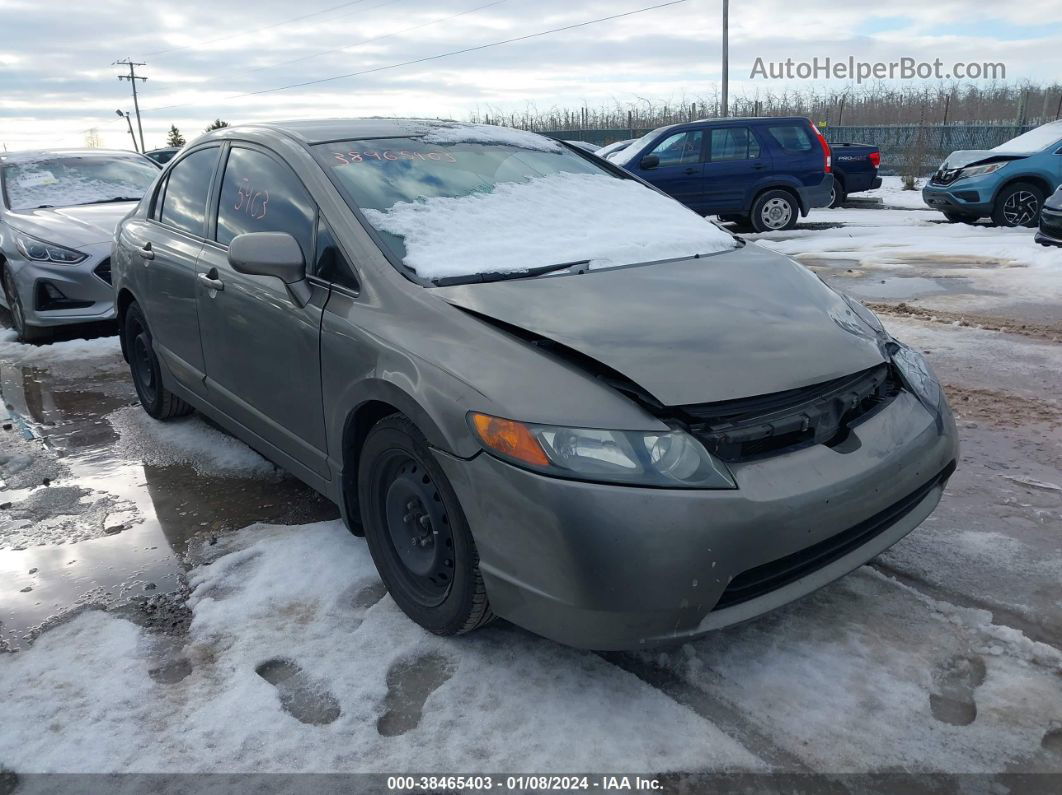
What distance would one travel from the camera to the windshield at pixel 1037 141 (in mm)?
11357

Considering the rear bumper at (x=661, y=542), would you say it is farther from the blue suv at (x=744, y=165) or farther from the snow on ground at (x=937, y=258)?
the blue suv at (x=744, y=165)

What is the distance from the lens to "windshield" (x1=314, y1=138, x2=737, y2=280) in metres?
2.80

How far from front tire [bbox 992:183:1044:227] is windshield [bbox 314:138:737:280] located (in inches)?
396

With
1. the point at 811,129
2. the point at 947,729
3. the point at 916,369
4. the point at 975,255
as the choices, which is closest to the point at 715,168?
the point at 811,129

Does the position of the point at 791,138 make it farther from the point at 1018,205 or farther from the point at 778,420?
the point at 778,420

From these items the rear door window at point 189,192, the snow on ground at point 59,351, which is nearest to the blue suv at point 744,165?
the snow on ground at point 59,351

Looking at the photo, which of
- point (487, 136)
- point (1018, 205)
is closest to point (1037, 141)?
point (1018, 205)

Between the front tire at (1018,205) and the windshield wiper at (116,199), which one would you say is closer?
the windshield wiper at (116,199)

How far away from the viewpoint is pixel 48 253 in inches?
262

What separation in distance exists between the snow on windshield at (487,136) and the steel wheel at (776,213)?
30.4 feet

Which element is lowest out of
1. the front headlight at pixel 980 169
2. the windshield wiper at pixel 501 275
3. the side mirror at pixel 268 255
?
the windshield wiper at pixel 501 275

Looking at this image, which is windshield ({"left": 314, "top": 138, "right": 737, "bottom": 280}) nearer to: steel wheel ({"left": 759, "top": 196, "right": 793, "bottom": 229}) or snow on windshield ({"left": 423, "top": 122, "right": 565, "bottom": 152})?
snow on windshield ({"left": 423, "top": 122, "right": 565, "bottom": 152})

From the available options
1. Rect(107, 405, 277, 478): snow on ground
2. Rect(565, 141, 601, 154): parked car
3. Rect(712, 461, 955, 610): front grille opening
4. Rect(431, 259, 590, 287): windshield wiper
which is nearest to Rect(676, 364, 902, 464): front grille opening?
Rect(712, 461, 955, 610): front grille opening

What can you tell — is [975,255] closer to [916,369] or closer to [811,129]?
[811,129]
